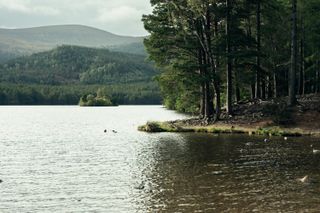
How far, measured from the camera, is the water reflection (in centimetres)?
2145

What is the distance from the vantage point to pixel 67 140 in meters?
55.1

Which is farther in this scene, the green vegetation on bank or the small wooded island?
the small wooded island

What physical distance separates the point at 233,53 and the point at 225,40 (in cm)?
241

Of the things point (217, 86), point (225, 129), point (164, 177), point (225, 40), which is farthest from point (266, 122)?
point (164, 177)

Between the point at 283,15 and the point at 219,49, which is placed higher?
the point at 283,15

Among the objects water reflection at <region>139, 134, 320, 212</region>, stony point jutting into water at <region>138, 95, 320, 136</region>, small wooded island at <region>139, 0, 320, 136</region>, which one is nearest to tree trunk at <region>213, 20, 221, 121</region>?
small wooded island at <region>139, 0, 320, 136</region>

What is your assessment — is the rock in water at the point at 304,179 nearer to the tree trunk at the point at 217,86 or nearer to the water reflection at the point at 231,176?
the water reflection at the point at 231,176

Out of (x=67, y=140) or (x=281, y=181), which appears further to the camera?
(x=67, y=140)

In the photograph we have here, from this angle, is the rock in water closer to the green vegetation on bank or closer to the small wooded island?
the green vegetation on bank

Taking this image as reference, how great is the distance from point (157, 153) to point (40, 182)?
1359cm

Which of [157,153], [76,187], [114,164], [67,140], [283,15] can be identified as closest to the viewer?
[76,187]

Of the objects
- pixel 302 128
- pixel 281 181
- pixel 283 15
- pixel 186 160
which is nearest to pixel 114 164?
pixel 186 160

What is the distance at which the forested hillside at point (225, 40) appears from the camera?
59500mm

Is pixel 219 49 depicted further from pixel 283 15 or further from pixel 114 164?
pixel 114 164
